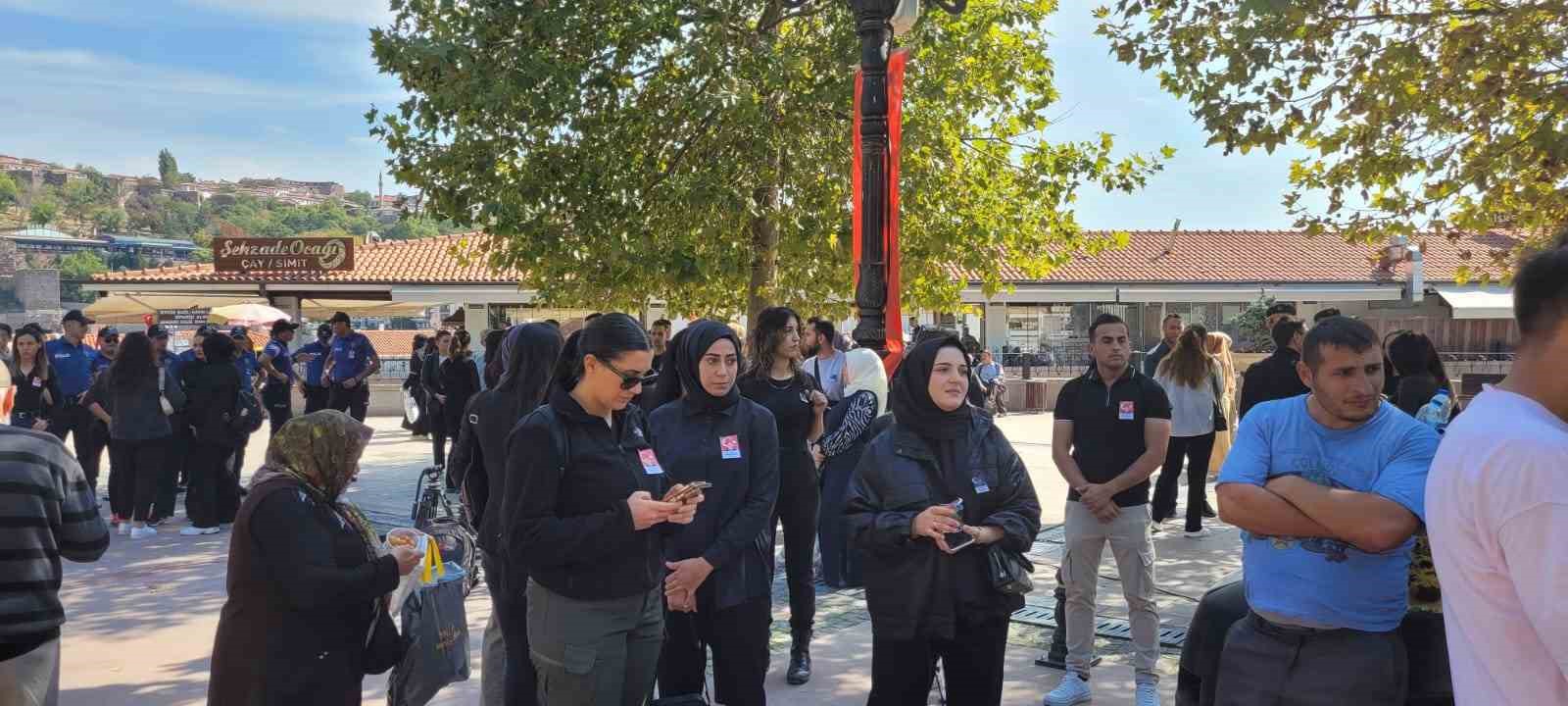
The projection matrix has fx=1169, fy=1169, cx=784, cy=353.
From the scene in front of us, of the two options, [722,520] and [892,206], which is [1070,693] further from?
[892,206]

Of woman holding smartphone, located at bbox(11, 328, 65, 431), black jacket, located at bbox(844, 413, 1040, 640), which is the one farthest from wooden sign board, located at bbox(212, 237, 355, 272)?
black jacket, located at bbox(844, 413, 1040, 640)

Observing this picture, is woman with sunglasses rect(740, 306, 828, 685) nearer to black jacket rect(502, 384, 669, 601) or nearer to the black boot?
the black boot

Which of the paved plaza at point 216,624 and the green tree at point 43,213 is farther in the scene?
the green tree at point 43,213

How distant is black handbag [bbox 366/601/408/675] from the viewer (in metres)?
3.62

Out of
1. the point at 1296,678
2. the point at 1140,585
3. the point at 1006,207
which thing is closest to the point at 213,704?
the point at 1296,678

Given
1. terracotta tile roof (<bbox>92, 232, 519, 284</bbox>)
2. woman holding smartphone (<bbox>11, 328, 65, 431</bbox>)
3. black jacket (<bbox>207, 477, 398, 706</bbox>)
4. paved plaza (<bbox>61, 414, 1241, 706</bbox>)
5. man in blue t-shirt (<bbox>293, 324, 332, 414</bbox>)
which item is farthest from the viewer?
terracotta tile roof (<bbox>92, 232, 519, 284</bbox>)

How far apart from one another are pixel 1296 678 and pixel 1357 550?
14.6 inches

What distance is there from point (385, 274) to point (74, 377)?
2582cm

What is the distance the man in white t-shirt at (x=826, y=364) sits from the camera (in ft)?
26.6

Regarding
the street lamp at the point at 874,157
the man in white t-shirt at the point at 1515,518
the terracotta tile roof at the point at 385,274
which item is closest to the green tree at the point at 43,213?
the terracotta tile roof at the point at 385,274

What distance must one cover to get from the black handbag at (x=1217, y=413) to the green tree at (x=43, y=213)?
197517 mm

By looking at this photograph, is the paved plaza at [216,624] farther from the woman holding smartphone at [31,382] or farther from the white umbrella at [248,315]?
the white umbrella at [248,315]

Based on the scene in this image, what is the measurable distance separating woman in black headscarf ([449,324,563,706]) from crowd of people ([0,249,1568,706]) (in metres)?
0.01

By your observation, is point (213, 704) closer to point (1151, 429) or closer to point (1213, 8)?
point (1151, 429)
